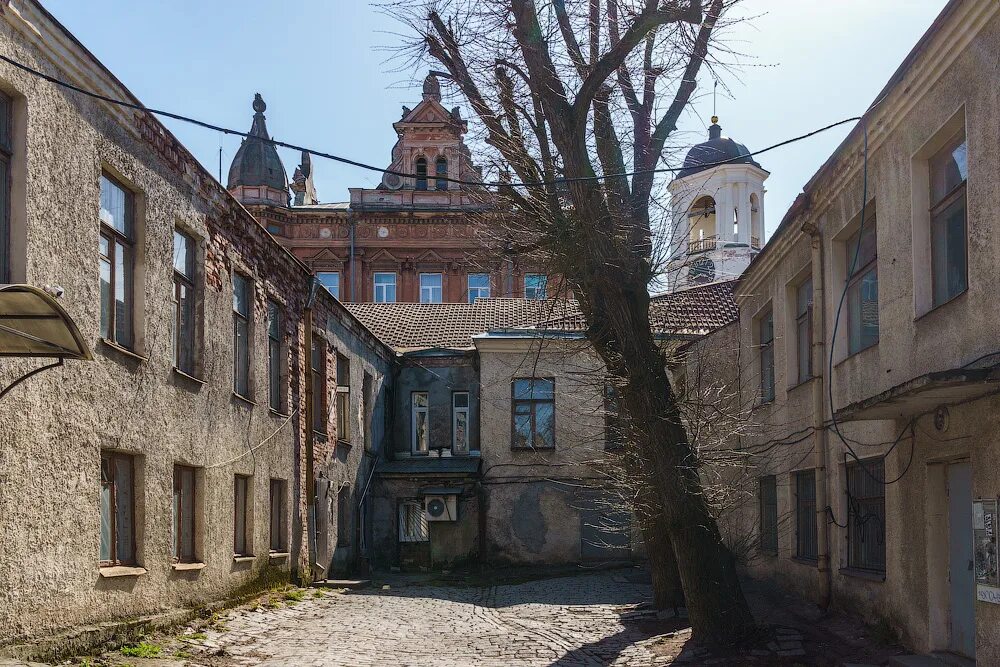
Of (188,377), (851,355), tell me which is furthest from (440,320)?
(851,355)

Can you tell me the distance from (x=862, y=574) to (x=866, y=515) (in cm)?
69

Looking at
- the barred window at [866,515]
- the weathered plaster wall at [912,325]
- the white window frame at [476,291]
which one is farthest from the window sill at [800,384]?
the white window frame at [476,291]

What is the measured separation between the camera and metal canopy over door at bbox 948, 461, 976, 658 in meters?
9.16

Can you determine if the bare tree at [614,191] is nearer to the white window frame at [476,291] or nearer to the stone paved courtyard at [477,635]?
the stone paved courtyard at [477,635]

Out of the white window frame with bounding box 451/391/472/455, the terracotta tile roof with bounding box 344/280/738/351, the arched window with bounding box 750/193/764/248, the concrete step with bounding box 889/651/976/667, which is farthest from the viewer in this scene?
the arched window with bounding box 750/193/764/248

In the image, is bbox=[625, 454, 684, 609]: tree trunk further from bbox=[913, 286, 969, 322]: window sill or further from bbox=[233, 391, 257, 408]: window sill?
bbox=[233, 391, 257, 408]: window sill

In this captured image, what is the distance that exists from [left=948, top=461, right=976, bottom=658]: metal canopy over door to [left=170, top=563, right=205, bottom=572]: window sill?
8.23m

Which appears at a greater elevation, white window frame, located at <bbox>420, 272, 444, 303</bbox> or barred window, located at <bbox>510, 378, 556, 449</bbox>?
white window frame, located at <bbox>420, 272, 444, 303</bbox>

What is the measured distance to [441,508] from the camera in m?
24.6

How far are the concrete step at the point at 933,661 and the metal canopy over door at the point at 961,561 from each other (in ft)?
0.36

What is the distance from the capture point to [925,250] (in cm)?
975

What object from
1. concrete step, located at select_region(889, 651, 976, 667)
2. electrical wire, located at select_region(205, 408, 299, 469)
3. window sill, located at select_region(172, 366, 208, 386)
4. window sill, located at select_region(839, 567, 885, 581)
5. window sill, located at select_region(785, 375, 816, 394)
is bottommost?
concrete step, located at select_region(889, 651, 976, 667)

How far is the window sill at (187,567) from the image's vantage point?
39.4 feet

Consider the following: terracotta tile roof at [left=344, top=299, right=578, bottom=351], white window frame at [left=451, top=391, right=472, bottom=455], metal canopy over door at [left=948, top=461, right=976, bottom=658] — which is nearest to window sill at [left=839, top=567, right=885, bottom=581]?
metal canopy over door at [left=948, top=461, right=976, bottom=658]
